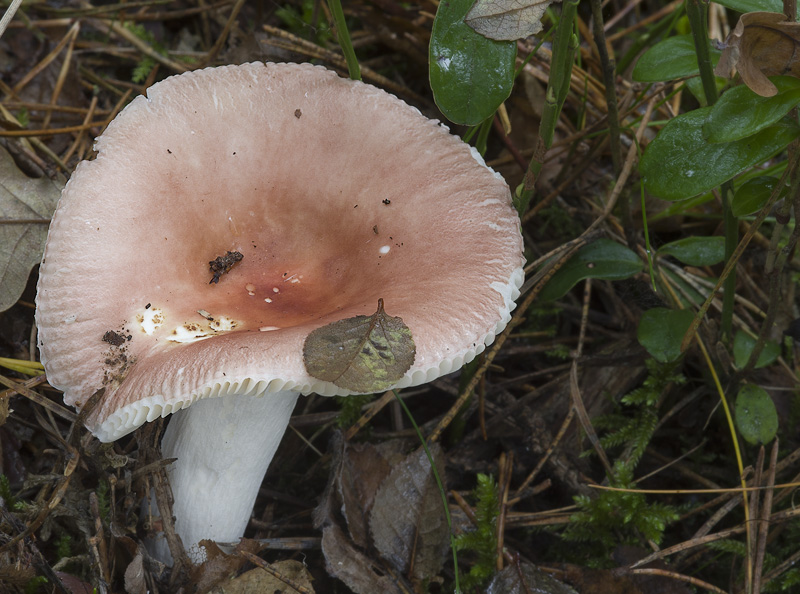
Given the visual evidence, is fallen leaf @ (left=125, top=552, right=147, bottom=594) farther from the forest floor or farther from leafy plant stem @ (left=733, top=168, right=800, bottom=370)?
leafy plant stem @ (left=733, top=168, right=800, bottom=370)

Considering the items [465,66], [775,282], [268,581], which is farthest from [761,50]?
[268,581]

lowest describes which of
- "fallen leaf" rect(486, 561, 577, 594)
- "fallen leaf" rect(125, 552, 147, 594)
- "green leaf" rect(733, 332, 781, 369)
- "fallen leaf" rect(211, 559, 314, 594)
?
"fallen leaf" rect(486, 561, 577, 594)

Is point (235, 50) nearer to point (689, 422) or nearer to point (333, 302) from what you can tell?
point (333, 302)

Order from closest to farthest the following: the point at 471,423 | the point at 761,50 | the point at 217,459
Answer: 1. the point at 761,50
2. the point at 217,459
3. the point at 471,423

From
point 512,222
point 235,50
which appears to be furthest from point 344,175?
point 235,50

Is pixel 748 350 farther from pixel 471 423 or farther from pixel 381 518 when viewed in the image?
pixel 381 518

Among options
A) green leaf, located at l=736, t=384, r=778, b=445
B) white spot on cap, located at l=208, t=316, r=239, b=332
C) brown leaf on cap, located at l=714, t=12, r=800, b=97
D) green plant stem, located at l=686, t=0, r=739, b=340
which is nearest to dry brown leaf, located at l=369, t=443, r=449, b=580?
white spot on cap, located at l=208, t=316, r=239, b=332
